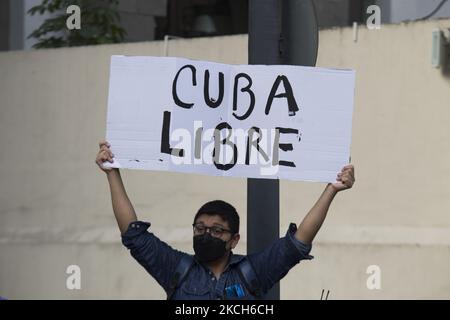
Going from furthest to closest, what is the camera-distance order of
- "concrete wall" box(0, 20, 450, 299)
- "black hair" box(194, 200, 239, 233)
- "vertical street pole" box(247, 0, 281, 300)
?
1. "concrete wall" box(0, 20, 450, 299)
2. "vertical street pole" box(247, 0, 281, 300)
3. "black hair" box(194, 200, 239, 233)

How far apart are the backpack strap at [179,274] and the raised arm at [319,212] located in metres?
0.48

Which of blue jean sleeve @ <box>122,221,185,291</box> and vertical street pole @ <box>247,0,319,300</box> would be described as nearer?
blue jean sleeve @ <box>122,221,185,291</box>

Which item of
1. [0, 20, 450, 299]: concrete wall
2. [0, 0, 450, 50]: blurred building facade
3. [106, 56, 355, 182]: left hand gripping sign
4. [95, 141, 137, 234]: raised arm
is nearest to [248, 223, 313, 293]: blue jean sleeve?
[106, 56, 355, 182]: left hand gripping sign

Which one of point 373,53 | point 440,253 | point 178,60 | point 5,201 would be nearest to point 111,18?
point 5,201

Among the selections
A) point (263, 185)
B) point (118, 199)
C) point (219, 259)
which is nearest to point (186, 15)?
point (263, 185)

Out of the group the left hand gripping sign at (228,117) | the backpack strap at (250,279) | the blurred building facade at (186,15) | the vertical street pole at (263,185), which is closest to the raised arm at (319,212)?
the left hand gripping sign at (228,117)

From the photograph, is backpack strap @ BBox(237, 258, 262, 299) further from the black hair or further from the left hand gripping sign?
the left hand gripping sign

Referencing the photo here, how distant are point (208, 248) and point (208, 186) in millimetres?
5854

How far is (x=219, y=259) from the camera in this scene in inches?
213

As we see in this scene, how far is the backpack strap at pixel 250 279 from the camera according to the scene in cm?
534

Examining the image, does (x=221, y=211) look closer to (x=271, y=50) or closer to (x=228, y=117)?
(x=228, y=117)

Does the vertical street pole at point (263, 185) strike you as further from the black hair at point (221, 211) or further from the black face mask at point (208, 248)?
the black face mask at point (208, 248)

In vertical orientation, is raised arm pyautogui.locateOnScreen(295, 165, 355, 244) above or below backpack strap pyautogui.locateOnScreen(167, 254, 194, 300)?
above

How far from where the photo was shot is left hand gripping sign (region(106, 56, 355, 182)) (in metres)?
5.73
